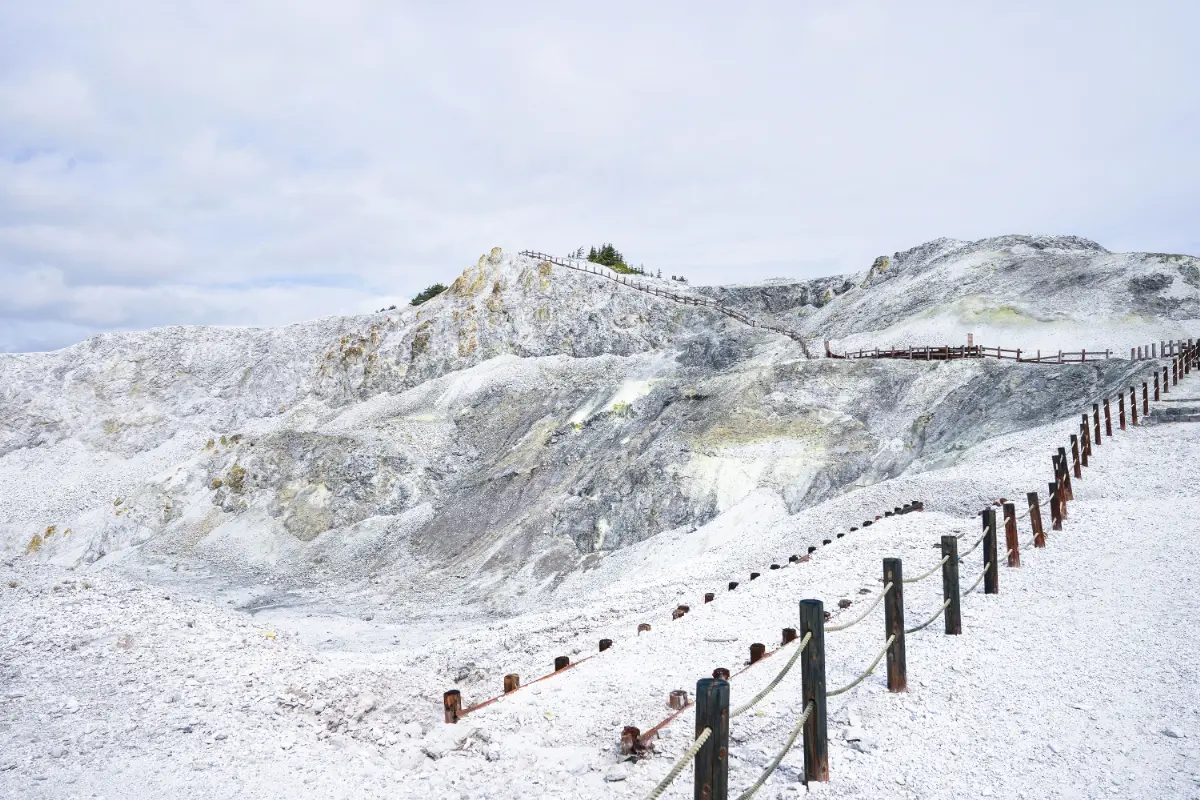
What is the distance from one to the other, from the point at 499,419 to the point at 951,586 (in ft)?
104

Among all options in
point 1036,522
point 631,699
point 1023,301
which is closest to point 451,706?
point 631,699

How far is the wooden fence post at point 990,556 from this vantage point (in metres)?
9.26

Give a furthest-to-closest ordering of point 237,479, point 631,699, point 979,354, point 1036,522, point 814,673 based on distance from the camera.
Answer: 1. point 237,479
2. point 979,354
3. point 1036,522
4. point 631,699
5. point 814,673

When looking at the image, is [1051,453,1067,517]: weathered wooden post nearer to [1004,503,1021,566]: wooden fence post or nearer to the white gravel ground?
the white gravel ground

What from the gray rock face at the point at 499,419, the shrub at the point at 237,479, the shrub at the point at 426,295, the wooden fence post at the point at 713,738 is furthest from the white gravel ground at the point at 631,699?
the shrub at the point at 426,295

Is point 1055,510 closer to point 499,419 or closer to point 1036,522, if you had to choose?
point 1036,522

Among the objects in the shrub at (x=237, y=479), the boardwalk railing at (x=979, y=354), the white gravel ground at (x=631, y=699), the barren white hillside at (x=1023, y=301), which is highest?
the barren white hillside at (x=1023, y=301)

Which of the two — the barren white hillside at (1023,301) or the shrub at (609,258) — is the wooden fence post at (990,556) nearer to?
the barren white hillside at (1023,301)

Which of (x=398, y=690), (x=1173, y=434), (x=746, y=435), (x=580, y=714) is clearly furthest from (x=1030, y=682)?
(x=746, y=435)

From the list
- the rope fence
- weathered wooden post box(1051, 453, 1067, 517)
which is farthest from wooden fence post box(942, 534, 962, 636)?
weathered wooden post box(1051, 453, 1067, 517)

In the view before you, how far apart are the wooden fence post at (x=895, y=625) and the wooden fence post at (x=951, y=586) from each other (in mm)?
1477

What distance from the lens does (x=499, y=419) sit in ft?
125

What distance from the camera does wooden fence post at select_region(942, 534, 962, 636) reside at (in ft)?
25.3

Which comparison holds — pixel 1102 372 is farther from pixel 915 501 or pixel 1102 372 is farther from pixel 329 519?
pixel 329 519
